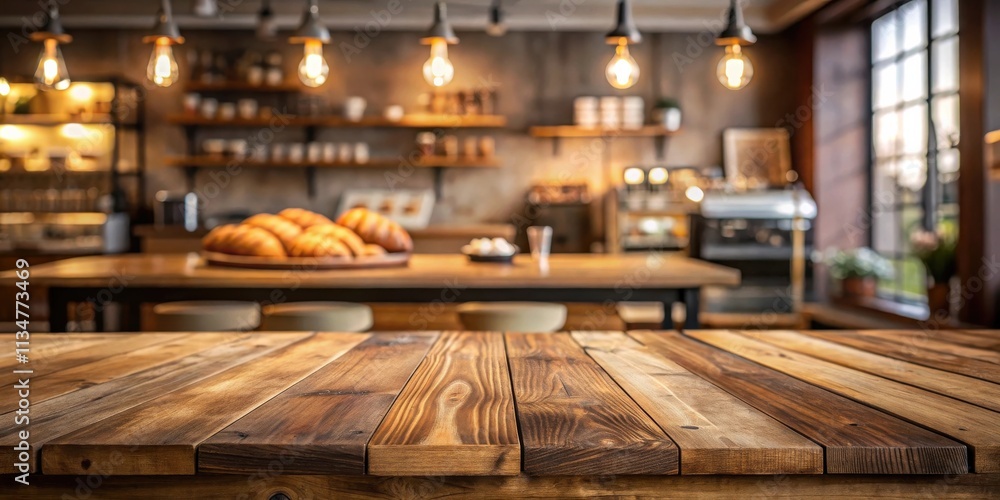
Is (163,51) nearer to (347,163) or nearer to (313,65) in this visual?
(313,65)

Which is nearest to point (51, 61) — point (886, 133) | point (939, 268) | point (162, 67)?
point (162, 67)

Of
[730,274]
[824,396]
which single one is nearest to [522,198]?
[730,274]

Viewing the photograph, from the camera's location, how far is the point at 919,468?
731mm

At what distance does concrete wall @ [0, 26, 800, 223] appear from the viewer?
6.52 meters

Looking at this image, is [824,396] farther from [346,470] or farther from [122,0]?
[122,0]

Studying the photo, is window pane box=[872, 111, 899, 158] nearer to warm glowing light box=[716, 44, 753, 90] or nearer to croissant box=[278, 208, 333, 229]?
warm glowing light box=[716, 44, 753, 90]

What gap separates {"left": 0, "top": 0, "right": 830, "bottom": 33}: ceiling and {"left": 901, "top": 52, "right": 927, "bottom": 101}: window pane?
0.96 meters

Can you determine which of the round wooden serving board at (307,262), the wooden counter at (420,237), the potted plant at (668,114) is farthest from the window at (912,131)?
the round wooden serving board at (307,262)

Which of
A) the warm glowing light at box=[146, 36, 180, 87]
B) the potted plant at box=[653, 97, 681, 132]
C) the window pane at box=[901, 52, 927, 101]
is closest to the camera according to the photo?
the warm glowing light at box=[146, 36, 180, 87]

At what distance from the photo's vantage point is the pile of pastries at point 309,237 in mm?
2973

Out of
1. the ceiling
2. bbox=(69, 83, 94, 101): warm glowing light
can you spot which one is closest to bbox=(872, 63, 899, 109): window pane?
the ceiling

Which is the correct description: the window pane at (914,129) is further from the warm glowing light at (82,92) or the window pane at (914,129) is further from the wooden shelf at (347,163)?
the warm glowing light at (82,92)

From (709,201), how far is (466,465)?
5197mm

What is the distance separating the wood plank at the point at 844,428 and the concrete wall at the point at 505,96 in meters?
5.60
